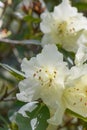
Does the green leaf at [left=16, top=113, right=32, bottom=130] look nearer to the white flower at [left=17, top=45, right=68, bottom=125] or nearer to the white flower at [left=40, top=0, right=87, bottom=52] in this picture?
the white flower at [left=17, top=45, right=68, bottom=125]

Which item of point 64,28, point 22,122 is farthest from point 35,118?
point 64,28

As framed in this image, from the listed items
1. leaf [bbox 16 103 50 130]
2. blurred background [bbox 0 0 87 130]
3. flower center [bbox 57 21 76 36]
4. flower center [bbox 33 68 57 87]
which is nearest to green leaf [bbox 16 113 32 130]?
leaf [bbox 16 103 50 130]

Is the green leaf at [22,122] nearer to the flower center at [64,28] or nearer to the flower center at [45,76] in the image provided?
the flower center at [45,76]

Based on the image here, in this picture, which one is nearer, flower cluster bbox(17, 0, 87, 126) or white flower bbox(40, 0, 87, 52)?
flower cluster bbox(17, 0, 87, 126)

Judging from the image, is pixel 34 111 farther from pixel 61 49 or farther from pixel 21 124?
pixel 61 49

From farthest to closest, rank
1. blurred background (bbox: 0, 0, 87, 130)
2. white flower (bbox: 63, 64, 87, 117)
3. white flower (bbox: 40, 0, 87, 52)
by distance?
blurred background (bbox: 0, 0, 87, 130), white flower (bbox: 40, 0, 87, 52), white flower (bbox: 63, 64, 87, 117)

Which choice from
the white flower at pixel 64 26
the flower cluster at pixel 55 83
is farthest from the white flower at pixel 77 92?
the white flower at pixel 64 26
